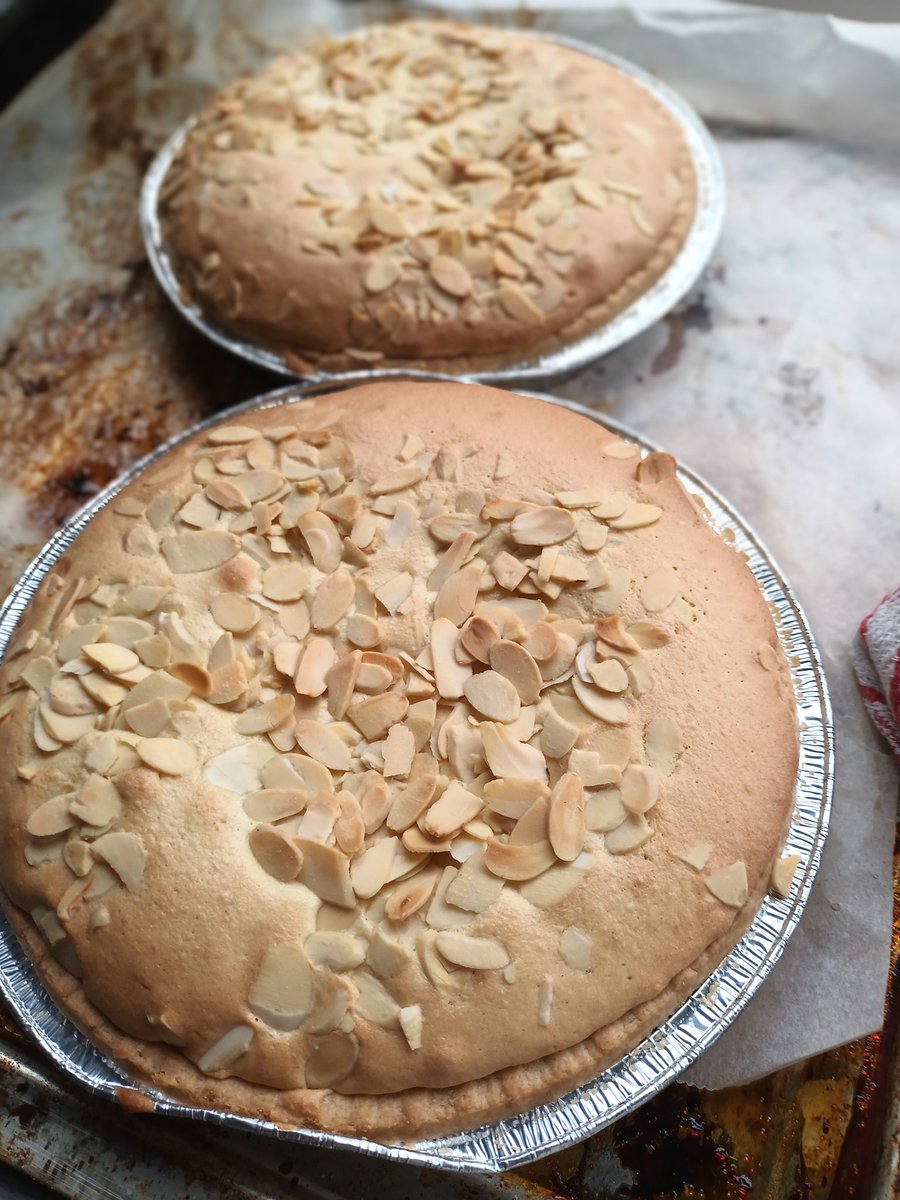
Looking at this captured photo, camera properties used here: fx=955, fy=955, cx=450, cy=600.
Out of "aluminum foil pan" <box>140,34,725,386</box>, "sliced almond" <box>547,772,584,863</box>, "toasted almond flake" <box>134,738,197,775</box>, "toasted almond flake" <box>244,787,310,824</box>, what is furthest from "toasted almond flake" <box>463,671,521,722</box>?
"aluminum foil pan" <box>140,34,725,386</box>

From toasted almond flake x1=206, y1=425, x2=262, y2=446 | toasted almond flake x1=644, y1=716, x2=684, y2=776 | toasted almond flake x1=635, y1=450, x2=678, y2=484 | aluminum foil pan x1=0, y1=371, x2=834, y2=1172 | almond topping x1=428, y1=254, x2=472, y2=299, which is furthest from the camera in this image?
almond topping x1=428, y1=254, x2=472, y2=299

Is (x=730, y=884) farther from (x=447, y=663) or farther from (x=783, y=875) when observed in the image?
(x=447, y=663)

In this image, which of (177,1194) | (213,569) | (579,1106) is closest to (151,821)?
(213,569)

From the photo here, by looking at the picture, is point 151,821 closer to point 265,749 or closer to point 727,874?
point 265,749

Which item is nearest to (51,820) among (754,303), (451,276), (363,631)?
(363,631)

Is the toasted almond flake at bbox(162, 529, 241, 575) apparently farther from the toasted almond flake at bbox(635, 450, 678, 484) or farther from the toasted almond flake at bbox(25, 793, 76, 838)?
the toasted almond flake at bbox(635, 450, 678, 484)
